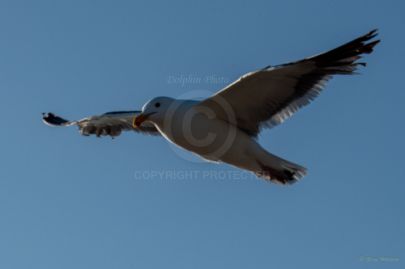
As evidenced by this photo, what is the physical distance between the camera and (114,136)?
48.6 ft

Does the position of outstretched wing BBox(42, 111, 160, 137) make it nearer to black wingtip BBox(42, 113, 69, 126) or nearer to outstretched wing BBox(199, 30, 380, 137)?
black wingtip BBox(42, 113, 69, 126)

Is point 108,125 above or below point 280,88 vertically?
above

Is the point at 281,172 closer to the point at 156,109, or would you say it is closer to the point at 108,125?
the point at 156,109

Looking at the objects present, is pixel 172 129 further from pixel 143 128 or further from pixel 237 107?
pixel 143 128

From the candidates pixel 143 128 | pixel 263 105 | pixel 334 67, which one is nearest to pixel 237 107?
pixel 263 105

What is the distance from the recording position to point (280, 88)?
12445 mm

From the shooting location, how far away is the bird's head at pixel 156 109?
12.6 meters

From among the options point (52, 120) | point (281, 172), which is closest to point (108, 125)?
point (52, 120)

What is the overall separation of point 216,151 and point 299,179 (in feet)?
4.29

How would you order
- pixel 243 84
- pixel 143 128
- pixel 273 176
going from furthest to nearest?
pixel 143 128 → pixel 273 176 → pixel 243 84

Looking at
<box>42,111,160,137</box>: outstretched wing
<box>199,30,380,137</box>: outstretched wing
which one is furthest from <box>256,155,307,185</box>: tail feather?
<box>42,111,160,137</box>: outstretched wing

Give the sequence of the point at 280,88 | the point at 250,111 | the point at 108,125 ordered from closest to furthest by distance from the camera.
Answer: the point at 280,88
the point at 250,111
the point at 108,125

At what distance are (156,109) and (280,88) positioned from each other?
1.64 metres

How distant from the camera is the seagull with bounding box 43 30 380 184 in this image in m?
12.1
